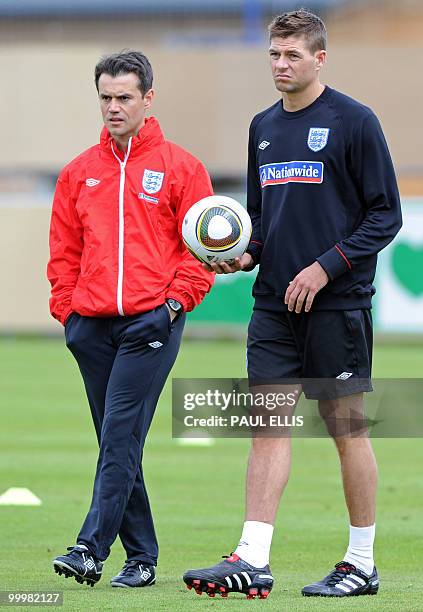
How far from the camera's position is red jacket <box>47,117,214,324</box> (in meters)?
6.55

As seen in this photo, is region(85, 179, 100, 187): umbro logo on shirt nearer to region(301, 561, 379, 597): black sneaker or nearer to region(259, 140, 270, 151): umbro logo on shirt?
region(259, 140, 270, 151): umbro logo on shirt

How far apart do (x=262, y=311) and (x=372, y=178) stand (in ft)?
2.61

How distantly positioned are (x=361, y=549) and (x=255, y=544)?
20.5 inches

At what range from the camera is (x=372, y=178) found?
20.7 ft

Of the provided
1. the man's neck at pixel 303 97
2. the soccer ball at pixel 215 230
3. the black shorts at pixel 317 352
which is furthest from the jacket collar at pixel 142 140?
the black shorts at pixel 317 352

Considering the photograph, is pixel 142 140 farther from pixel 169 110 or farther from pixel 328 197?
pixel 169 110

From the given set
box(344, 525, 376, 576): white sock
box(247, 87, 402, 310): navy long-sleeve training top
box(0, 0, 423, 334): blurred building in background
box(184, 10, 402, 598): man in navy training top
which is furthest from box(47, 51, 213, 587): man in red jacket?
box(0, 0, 423, 334): blurred building in background

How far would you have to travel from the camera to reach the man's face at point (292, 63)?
6328mm

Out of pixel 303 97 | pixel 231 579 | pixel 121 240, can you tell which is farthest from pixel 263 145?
pixel 231 579

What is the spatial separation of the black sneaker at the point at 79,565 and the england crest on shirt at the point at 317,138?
80.0 inches

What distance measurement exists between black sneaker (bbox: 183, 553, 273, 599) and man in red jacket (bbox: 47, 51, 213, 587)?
523mm

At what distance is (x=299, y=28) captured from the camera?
6328 millimetres

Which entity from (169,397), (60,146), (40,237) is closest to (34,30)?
(60,146)

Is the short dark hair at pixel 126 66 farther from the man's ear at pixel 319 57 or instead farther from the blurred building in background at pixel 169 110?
the blurred building in background at pixel 169 110
